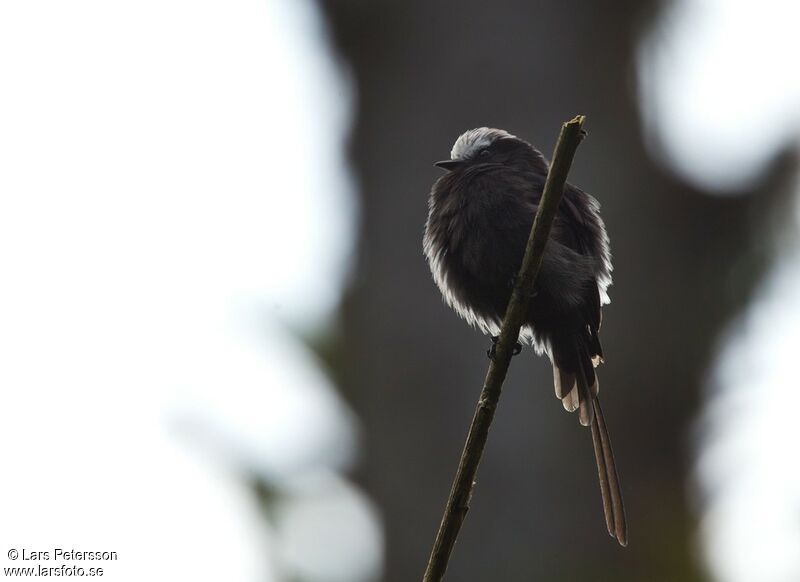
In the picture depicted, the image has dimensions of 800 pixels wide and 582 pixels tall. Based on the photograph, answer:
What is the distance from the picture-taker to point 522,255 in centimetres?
384

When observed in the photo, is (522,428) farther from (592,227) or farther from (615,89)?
(615,89)

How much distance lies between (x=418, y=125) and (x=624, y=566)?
2.67m

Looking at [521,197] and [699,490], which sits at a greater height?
[521,197]

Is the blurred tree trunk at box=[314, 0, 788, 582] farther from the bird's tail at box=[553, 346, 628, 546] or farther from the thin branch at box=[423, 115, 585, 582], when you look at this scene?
the thin branch at box=[423, 115, 585, 582]

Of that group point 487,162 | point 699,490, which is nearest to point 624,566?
point 699,490

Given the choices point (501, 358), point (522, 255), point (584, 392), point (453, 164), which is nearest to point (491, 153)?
point (453, 164)

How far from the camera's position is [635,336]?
19.2ft

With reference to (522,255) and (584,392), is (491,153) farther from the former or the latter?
(584,392)

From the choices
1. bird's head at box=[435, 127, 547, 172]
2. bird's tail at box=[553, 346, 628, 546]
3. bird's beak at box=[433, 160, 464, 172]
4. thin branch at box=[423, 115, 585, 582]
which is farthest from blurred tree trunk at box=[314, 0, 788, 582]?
thin branch at box=[423, 115, 585, 582]

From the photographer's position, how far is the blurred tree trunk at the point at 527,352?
5.45 meters

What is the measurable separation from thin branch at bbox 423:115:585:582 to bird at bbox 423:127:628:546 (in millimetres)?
1200

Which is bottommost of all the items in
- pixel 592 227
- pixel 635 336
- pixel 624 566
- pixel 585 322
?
pixel 624 566

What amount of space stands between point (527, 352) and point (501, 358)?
2.81m

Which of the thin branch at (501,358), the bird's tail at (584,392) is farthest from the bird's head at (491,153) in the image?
the thin branch at (501,358)
